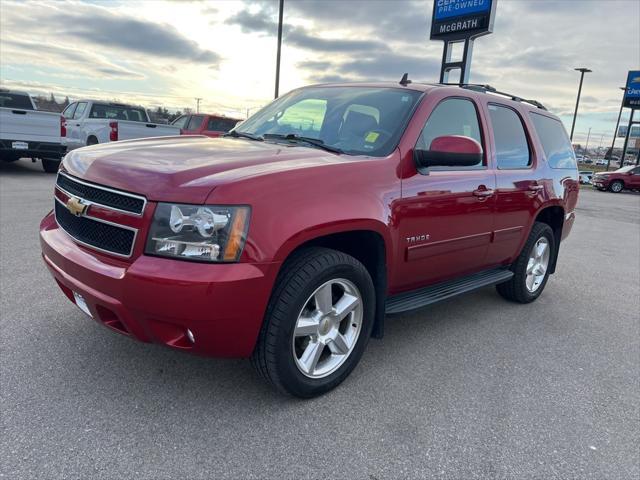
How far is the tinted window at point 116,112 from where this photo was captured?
45.8ft

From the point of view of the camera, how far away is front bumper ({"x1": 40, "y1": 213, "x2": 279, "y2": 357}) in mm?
2211

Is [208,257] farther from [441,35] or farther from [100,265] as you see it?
[441,35]

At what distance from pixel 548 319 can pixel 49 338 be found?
13.5 feet

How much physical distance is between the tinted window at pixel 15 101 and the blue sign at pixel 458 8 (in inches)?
509

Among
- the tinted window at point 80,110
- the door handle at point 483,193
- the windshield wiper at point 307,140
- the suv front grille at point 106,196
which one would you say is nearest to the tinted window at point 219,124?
the tinted window at point 80,110

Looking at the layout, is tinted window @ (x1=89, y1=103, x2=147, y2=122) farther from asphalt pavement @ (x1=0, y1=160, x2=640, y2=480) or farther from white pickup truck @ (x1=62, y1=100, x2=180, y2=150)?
asphalt pavement @ (x1=0, y1=160, x2=640, y2=480)

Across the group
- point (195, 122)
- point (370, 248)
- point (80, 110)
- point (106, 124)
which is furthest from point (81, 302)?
point (195, 122)

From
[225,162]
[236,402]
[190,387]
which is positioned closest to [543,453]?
[236,402]

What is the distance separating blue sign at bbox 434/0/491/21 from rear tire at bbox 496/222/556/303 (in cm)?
1235

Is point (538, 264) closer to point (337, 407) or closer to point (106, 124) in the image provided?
point (337, 407)

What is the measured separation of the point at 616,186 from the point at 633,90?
14.0 meters

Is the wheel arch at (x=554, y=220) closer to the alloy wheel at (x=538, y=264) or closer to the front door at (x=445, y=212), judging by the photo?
the alloy wheel at (x=538, y=264)

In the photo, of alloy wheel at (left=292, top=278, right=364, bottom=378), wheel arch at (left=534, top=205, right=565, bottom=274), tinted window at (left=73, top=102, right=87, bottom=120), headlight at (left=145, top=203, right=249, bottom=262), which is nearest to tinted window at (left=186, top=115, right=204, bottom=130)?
tinted window at (left=73, top=102, right=87, bottom=120)

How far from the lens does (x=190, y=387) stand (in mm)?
2834
